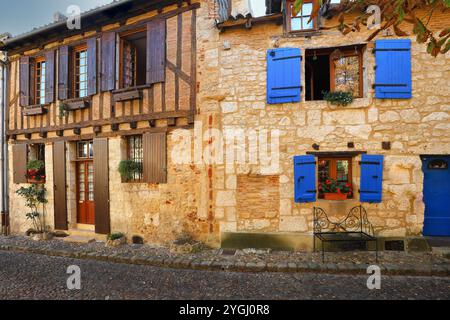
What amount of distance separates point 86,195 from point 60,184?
81cm

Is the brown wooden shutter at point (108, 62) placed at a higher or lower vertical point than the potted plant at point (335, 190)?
higher

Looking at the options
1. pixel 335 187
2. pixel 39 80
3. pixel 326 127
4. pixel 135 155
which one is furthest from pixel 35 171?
pixel 335 187

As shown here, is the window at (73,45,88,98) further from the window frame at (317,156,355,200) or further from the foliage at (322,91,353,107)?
the window frame at (317,156,355,200)

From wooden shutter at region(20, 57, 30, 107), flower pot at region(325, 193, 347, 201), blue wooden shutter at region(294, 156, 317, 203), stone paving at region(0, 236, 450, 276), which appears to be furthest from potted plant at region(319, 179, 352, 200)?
wooden shutter at region(20, 57, 30, 107)

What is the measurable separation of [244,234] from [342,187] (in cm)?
238

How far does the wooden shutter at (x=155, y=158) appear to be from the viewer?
219 inches

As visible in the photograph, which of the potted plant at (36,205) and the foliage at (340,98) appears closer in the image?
the foliage at (340,98)

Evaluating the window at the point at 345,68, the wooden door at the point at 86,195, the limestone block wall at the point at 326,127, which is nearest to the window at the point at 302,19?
the limestone block wall at the point at 326,127

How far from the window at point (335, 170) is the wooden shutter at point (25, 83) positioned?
892 cm

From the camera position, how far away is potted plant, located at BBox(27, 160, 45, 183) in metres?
6.79

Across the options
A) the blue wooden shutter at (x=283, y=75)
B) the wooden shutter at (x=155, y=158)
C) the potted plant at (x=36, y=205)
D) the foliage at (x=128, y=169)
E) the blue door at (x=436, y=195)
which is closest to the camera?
the blue door at (x=436, y=195)

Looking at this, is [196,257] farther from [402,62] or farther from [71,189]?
[402,62]

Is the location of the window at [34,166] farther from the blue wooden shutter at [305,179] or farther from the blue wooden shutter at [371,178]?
the blue wooden shutter at [371,178]
